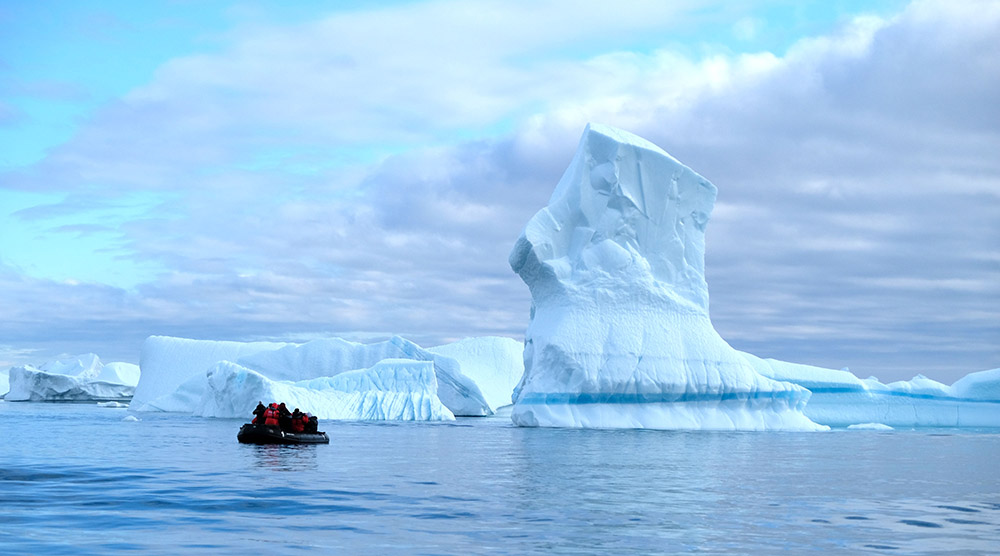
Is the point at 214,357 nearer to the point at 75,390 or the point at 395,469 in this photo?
the point at 75,390

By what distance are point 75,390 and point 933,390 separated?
184 ft

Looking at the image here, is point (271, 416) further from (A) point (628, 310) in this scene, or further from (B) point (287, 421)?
(A) point (628, 310)

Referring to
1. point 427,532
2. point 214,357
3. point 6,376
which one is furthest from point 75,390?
point 427,532

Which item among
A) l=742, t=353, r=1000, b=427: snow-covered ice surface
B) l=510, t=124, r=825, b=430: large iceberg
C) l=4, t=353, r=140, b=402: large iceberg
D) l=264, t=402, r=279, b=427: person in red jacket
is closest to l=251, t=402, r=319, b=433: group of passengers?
l=264, t=402, r=279, b=427: person in red jacket

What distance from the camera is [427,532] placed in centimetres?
939

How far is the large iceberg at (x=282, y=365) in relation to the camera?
46147 millimetres

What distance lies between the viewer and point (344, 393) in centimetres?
3731

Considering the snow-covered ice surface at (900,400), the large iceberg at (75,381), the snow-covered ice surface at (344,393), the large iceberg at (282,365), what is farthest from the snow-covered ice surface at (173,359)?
the snow-covered ice surface at (900,400)

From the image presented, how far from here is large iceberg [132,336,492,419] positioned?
4615 cm

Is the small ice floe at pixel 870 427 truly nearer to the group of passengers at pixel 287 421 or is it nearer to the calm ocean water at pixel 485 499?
the calm ocean water at pixel 485 499

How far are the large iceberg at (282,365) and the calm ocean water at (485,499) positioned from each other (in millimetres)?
23685

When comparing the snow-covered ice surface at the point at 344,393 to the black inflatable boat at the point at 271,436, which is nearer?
the black inflatable boat at the point at 271,436

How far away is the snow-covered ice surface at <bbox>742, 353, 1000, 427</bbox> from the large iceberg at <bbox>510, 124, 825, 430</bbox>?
616cm

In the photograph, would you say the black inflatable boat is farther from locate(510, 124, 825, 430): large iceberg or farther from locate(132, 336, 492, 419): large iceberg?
locate(132, 336, 492, 419): large iceberg
